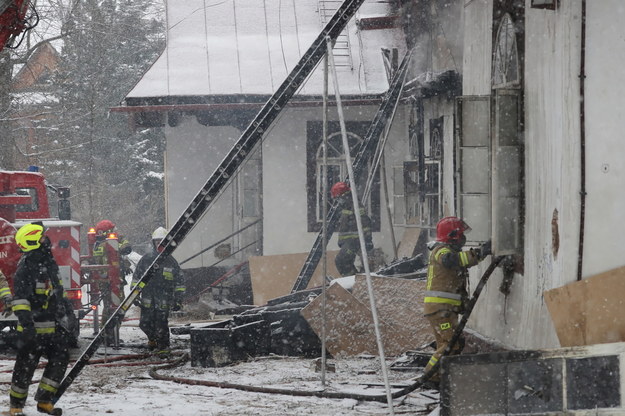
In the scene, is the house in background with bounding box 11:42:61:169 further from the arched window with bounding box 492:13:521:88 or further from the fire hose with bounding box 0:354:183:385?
the arched window with bounding box 492:13:521:88

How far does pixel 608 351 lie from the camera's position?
5660mm

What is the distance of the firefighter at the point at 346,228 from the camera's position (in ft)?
47.1

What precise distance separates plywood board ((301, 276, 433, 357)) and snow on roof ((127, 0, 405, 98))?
6971 mm

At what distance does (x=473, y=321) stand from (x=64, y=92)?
1238 inches

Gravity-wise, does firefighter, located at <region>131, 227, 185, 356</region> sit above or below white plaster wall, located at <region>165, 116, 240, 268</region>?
below

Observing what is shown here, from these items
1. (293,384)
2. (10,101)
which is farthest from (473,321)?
(10,101)

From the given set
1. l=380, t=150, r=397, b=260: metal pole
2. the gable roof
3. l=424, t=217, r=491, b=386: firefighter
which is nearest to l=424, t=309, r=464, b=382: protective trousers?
l=424, t=217, r=491, b=386: firefighter

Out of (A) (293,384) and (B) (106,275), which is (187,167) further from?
(A) (293,384)

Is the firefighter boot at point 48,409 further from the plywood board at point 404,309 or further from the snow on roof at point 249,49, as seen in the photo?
the snow on roof at point 249,49

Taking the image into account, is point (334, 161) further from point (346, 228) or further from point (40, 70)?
point (40, 70)

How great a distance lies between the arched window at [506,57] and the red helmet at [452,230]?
4.42 ft

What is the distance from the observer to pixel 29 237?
827 centimetres

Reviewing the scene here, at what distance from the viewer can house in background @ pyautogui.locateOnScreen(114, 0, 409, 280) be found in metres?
17.1

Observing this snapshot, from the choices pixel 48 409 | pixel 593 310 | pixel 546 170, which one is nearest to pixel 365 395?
pixel 546 170
